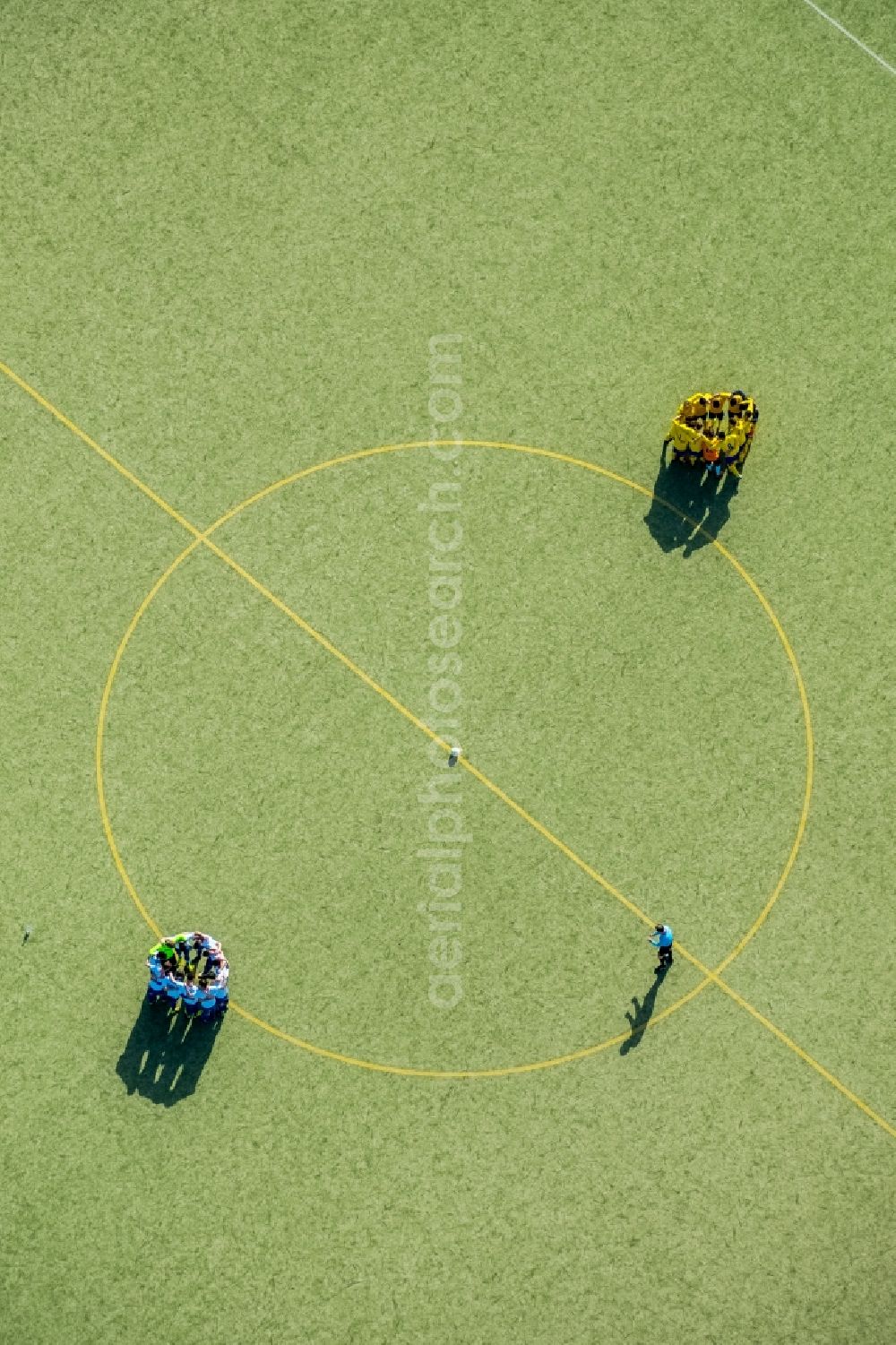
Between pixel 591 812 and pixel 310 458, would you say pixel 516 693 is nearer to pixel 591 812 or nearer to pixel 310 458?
pixel 591 812

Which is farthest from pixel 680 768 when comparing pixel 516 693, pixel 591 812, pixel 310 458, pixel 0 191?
pixel 0 191

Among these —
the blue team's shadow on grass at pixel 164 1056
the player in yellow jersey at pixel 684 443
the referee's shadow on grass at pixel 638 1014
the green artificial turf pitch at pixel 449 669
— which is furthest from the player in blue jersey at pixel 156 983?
the player in yellow jersey at pixel 684 443

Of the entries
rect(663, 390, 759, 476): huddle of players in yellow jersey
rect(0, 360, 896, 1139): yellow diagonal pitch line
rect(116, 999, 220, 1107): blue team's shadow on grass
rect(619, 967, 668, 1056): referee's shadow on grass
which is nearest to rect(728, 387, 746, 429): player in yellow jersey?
rect(663, 390, 759, 476): huddle of players in yellow jersey

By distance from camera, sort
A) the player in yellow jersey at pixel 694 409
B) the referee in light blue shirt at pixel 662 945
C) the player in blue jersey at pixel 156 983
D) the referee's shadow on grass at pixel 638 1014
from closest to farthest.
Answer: the player in blue jersey at pixel 156 983, the referee in light blue shirt at pixel 662 945, the player in yellow jersey at pixel 694 409, the referee's shadow on grass at pixel 638 1014

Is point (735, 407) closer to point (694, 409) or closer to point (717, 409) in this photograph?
point (717, 409)

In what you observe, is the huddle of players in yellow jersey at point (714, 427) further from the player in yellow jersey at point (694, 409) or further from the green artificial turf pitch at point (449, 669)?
the green artificial turf pitch at point (449, 669)

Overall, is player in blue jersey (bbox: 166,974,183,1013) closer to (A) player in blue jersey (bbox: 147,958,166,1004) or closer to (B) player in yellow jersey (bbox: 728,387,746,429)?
(A) player in blue jersey (bbox: 147,958,166,1004)
